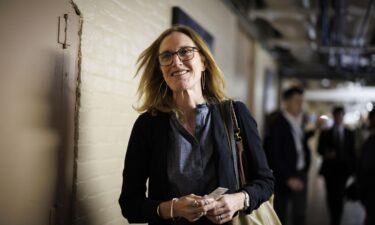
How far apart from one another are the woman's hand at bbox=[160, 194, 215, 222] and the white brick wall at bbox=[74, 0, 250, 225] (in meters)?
0.74

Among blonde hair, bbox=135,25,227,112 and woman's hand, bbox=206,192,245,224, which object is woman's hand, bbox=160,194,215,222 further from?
blonde hair, bbox=135,25,227,112

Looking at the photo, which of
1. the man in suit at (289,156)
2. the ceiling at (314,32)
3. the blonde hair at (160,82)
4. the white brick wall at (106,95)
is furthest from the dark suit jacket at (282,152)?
the blonde hair at (160,82)

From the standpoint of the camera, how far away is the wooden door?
5.22ft

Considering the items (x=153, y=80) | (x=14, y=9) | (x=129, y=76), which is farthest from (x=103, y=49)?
(x=14, y=9)

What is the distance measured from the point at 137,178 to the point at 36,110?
0.52 metres

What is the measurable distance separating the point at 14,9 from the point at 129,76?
1.05m

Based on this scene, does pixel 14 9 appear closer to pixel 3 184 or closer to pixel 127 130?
pixel 3 184

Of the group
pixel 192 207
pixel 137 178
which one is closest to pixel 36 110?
pixel 137 178

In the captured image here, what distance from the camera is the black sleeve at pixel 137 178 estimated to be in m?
1.60

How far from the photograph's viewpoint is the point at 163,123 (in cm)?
169

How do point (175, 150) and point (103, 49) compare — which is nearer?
point (175, 150)

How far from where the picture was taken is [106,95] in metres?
2.29

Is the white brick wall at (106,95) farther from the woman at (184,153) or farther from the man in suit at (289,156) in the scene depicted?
the man in suit at (289,156)

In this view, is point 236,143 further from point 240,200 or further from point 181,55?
point 181,55
